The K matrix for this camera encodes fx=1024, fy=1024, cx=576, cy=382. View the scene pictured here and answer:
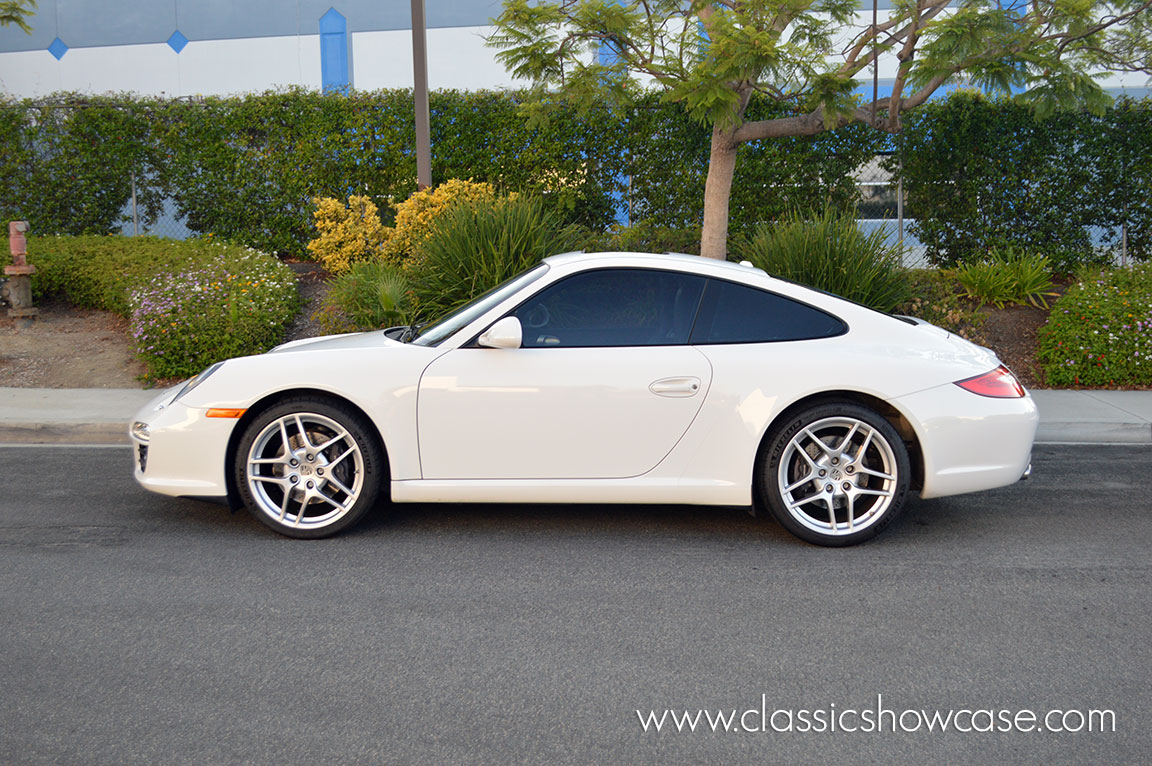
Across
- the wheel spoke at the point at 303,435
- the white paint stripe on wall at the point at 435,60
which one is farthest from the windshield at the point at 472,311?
the white paint stripe on wall at the point at 435,60

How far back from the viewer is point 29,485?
6.45 m

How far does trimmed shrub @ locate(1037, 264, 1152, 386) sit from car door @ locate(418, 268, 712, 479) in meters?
5.99

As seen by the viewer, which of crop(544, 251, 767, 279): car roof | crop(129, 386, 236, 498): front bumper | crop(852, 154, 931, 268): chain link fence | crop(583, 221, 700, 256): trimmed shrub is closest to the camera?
crop(129, 386, 236, 498): front bumper

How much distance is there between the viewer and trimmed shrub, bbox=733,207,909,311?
920 centimetres

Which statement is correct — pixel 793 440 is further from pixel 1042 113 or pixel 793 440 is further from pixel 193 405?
pixel 1042 113

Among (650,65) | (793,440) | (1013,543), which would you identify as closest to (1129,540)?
(1013,543)

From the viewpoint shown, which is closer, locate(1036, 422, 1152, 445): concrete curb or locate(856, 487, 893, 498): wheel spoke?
locate(856, 487, 893, 498): wheel spoke

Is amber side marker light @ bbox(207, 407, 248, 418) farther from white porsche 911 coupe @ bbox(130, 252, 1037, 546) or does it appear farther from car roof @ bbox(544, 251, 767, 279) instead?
car roof @ bbox(544, 251, 767, 279)

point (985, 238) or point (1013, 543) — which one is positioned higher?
point (985, 238)

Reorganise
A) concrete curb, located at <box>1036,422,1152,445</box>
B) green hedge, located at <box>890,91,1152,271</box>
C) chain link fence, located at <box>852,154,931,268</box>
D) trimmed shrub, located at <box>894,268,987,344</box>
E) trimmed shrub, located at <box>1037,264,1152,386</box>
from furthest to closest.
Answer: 1. chain link fence, located at <box>852,154,931,268</box>
2. green hedge, located at <box>890,91,1152,271</box>
3. trimmed shrub, located at <box>894,268,987,344</box>
4. trimmed shrub, located at <box>1037,264,1152,386</box>
5. concrete curb, located at <box>1036,422,1152,445</box>

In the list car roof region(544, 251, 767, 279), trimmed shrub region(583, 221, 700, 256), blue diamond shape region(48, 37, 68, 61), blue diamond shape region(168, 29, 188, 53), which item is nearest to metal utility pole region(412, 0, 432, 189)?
trimmed shrub region(583, 221, 700, 256)

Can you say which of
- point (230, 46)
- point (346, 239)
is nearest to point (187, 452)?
point (346, 239)

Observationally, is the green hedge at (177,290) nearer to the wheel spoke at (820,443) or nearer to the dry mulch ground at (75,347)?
the dry mulch ground at (75,347)

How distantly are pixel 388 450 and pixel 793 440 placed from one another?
6.63 ft
